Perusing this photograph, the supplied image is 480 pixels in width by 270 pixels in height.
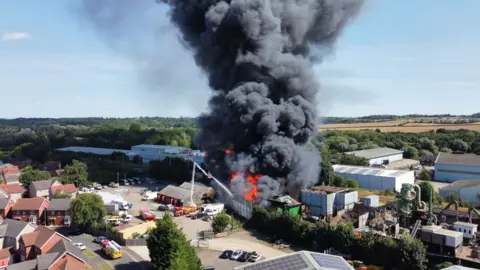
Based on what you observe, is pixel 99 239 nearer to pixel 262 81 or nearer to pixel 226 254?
pixel 226 254

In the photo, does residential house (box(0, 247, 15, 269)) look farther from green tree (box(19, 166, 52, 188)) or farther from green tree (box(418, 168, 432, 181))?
green tree (box(418, 168, 432, 181))

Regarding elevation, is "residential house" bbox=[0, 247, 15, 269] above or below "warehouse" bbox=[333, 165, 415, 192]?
below

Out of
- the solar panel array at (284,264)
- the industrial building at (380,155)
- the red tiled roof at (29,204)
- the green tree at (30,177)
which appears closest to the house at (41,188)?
the green tree at (30,177)

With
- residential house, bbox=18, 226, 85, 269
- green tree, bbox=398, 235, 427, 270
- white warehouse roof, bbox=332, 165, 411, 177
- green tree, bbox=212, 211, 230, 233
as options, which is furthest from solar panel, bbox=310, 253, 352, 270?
white warehouse roof, bbox=332, 165, 411, 177

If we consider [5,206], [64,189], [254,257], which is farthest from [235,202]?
[5,206]

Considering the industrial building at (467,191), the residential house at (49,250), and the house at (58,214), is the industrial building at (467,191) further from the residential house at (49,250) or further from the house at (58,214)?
the house at (58,214)

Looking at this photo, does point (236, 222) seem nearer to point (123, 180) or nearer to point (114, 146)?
point (123, 180)

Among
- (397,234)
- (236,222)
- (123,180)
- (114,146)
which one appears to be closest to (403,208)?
(397,234)
